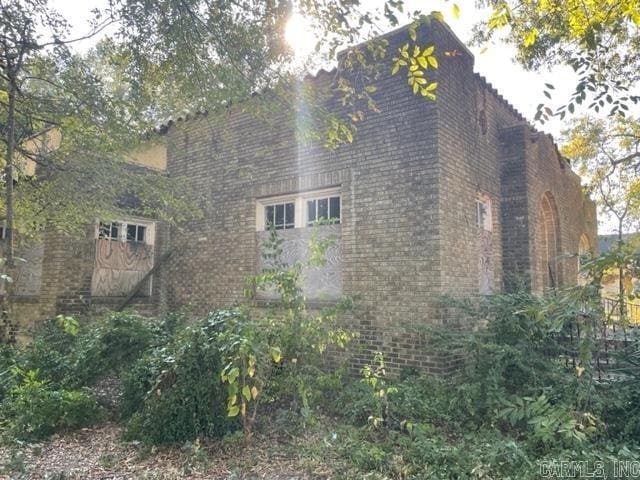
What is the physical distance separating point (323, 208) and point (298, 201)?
1.77ft

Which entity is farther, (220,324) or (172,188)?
(172,188)

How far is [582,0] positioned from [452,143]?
8.53 feet

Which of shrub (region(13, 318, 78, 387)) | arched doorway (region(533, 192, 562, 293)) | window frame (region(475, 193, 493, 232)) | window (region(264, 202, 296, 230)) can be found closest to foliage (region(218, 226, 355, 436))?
shrub (region(13, 318, 78, 387))

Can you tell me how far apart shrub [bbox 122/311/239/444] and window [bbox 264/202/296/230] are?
11.6 ft

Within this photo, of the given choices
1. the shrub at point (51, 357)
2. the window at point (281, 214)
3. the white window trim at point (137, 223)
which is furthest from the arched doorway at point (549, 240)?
the shrub at point (51, 357)

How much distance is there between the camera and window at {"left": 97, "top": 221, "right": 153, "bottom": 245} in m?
8.90

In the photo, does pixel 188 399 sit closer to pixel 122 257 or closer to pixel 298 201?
pixel 298 201

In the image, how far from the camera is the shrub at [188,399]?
4.18 metres

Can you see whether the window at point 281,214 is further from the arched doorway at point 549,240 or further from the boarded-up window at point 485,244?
the arched doorway at point 549,240

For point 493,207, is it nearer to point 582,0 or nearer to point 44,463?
point 582,0

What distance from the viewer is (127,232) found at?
9.30 metres

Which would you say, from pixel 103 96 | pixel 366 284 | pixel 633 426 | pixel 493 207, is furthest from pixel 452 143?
pixel 103 96

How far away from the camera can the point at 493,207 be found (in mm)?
7938

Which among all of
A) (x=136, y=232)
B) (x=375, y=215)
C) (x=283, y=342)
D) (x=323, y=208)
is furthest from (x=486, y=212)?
(x=136, y=232)
